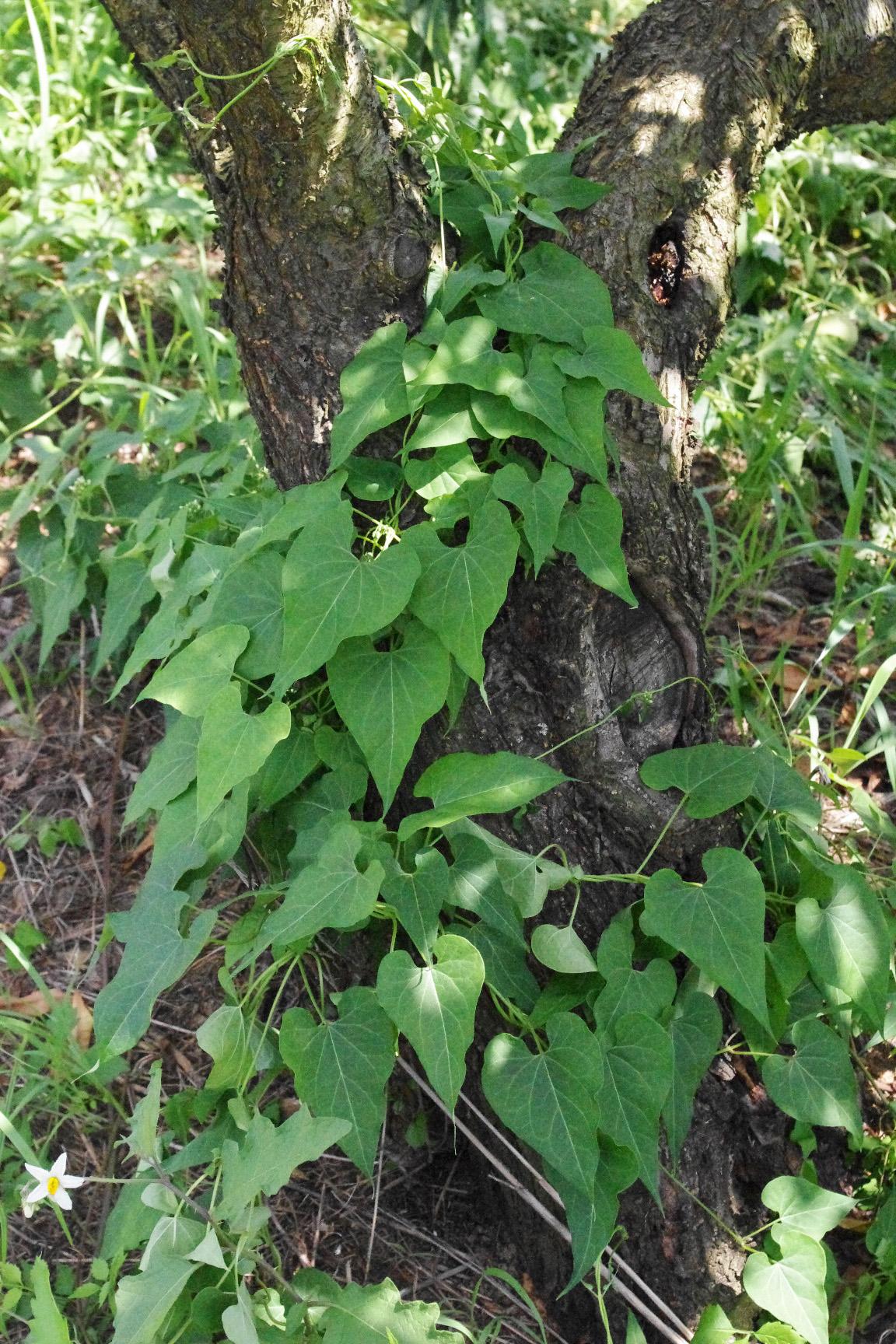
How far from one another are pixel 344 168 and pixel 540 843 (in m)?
0.91

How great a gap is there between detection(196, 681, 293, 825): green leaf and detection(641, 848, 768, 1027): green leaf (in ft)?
1.66

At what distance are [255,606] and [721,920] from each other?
0.70 metres

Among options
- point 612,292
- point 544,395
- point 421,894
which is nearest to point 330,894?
point 421,894

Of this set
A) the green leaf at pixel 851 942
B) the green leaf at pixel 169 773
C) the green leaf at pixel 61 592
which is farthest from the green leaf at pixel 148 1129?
the green leaf at pixel 61 592

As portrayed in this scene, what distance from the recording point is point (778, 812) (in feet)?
5.33

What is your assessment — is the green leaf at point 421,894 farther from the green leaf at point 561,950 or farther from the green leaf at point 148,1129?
the green leaf at point 148,1129

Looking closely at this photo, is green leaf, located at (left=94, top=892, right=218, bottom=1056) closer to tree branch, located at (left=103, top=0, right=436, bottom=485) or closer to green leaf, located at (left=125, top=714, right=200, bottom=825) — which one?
green leaf, located at (left=125, top=714, right=200, bottom=825)

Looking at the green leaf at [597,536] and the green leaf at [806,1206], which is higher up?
the green leaf at [597,536]

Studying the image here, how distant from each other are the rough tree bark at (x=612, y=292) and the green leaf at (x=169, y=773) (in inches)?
12.8

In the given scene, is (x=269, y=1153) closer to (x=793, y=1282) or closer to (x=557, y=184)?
(x=793, y=1282)

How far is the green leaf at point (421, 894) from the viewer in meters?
1.35

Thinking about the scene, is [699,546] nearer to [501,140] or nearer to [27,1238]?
[27,1238]

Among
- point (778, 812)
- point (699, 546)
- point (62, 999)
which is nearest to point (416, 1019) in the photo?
point (778, 812)

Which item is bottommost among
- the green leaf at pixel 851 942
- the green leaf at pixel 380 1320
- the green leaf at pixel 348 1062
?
the green leaf at pixel 380 1320
